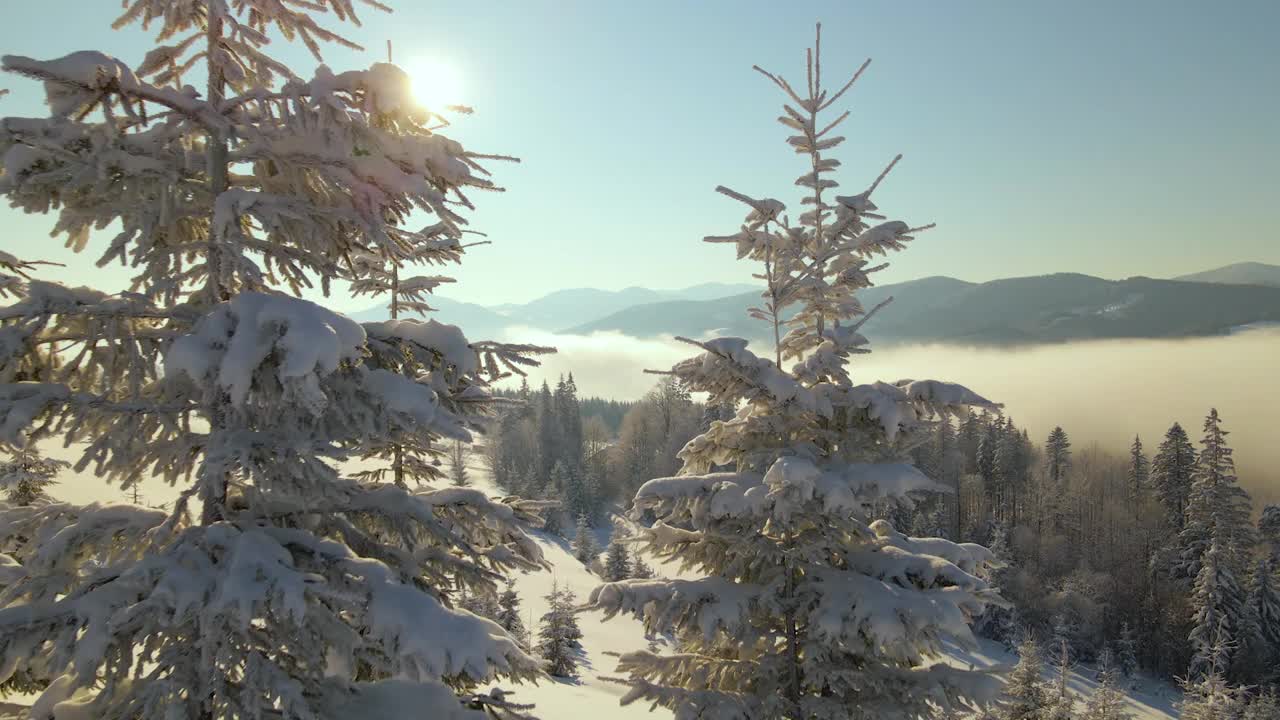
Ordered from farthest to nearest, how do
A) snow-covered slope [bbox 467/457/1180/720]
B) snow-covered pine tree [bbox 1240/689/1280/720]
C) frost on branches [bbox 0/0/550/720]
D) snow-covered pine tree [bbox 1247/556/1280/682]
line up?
snow-covered pine tree [bbox 1247/556/1280/682] → snow-covered pine tree [bbox 1240/689/1280/720] → snow-covered slope [bbox 467/457/1180/720] → frost on branches [bbox 0/0/550/720]

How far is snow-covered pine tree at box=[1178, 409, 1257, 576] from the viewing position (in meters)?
42.7

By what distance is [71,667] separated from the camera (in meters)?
3.66

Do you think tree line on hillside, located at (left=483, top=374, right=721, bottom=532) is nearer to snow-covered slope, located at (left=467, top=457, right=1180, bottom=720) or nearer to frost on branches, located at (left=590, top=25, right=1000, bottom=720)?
snow-covered slope, located at (left=467, top=457, right=1180, bottom=720)

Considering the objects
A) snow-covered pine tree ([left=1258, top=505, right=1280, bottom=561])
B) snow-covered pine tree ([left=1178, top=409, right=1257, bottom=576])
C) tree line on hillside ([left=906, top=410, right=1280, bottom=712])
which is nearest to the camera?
tree line on hillside ([left=906, top=410, right=1280, bottom=712])

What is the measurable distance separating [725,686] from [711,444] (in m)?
2.79

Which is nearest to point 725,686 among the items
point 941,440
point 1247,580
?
point 1247,580

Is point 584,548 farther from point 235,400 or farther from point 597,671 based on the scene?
point 235,400

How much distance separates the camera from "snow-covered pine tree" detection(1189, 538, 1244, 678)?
39.3 metres

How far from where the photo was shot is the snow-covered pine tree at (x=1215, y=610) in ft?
129

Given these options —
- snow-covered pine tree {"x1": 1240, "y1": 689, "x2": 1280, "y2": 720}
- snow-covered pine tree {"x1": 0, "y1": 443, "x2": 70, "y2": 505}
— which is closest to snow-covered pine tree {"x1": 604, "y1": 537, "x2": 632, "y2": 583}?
snow-covered pine tree {"x1": 1240, "y1": 689, "x2": 1280, "y2": 720}

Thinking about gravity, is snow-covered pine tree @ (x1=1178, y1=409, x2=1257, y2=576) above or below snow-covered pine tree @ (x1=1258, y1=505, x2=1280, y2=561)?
above

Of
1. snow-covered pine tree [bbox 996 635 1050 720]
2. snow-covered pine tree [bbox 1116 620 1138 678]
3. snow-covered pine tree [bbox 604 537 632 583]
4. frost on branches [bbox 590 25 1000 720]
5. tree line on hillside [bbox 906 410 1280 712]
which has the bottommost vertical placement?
snow-covered pine tree [bbox 1116 620 1138 678]

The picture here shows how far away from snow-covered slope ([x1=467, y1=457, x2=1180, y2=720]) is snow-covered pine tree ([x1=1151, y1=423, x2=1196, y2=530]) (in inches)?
647

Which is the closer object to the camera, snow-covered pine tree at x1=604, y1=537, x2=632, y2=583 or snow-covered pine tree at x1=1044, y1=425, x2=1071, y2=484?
snow-covered pine tree at x1=604, y1=537, x2=632, y2=583
